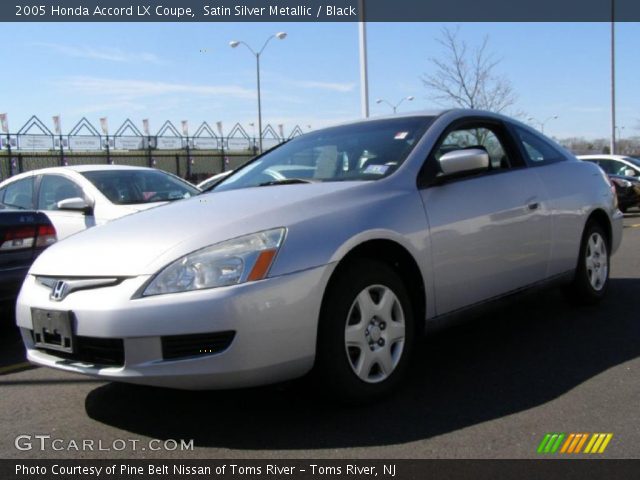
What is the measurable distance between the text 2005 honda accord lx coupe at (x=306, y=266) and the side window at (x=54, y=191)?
312 centimetres

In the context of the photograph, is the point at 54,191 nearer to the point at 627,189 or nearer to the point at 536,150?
the point at 536,150

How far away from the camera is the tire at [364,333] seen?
3.18 m

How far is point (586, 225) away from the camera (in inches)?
208

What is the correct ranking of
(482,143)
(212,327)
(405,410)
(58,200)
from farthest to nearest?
1. (58,200)
2. (482,143)
3. (405,410)
4. (212,327)

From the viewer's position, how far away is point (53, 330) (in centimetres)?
323

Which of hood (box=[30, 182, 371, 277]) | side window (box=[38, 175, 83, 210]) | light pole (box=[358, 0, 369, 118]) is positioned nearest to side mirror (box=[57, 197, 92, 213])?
side window (box=[38, 175, 83, 210])

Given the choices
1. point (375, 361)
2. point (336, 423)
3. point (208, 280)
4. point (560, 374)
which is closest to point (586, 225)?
point (560, 374)

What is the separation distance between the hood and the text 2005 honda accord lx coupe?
0.01m

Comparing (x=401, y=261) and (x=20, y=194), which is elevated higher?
(x=20, y=194)

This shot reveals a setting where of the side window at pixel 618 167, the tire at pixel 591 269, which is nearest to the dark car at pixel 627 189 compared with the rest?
the side window at pixel 618 167

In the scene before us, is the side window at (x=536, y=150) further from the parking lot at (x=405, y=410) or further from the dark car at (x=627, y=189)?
the dark car at (x=627, y=189)

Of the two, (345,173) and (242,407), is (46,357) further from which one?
(345,173)

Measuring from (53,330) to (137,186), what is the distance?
3997 millimetres
